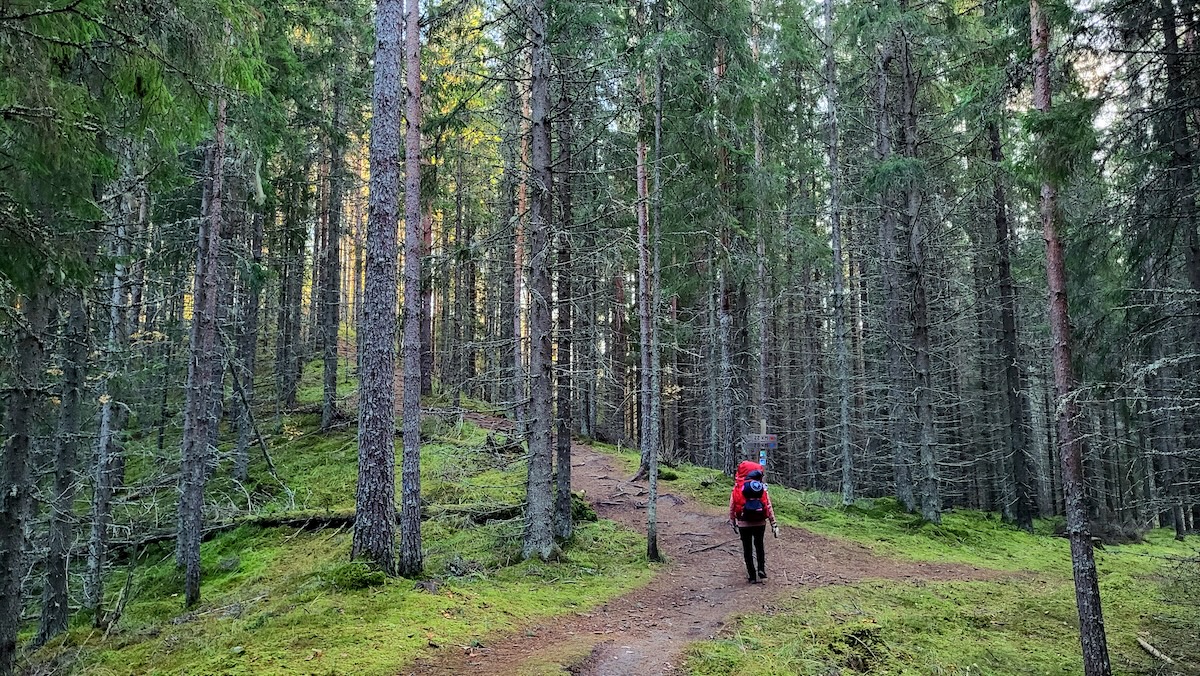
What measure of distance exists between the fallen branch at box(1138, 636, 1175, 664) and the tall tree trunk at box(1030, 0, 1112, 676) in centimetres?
77

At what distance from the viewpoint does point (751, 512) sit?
8.98m

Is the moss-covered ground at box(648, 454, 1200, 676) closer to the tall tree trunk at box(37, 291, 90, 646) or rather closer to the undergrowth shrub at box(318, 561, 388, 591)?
the undergrowth shrub at box(318, 561, 388, 591)

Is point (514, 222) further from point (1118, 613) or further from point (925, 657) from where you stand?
point (1118, 613)

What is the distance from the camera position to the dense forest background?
5691 mm

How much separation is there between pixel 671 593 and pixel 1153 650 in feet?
17.7

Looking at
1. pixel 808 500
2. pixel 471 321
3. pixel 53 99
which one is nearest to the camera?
pixel 53 99

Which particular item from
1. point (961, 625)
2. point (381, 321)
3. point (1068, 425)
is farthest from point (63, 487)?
point (1068, 425)

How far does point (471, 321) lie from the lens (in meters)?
23.6

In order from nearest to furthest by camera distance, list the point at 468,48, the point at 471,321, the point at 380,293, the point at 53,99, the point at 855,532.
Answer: the point at 53,99 → the point at 380,293 → the point at 468,48 → the point at 855,532 → the point at 471,321

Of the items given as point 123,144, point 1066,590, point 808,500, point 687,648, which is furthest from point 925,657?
point 123,144

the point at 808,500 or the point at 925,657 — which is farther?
the point at 808,500

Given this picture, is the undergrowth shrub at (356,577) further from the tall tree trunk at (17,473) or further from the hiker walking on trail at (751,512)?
the hiker walking on trail at (751,512)

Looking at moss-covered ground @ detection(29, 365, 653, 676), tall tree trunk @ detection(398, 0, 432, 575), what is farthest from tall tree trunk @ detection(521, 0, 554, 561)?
tall tree trunk @ detection(398, 0, 432, 575)

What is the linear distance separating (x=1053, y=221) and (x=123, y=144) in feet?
37.2
